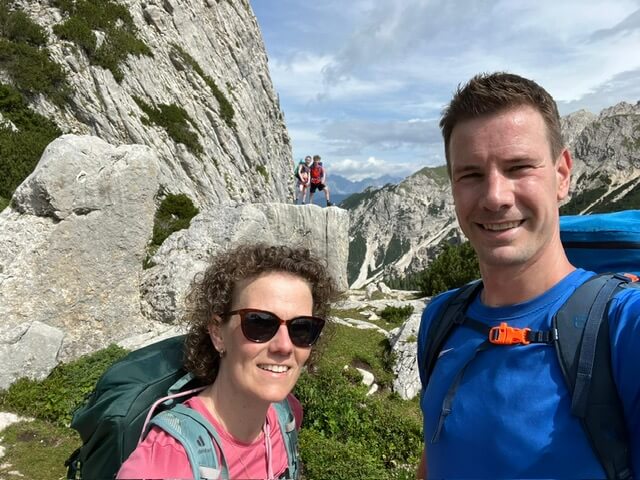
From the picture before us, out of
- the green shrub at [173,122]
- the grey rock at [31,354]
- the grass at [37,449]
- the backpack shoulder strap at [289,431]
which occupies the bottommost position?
the grass at [37,449]

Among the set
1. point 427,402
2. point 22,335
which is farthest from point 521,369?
point 22,335

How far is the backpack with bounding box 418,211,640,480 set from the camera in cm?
201

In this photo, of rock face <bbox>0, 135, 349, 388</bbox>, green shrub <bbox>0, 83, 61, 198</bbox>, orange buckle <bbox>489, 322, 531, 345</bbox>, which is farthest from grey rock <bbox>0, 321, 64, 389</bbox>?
orange buckle <bbox>489, 322, 531, 345</bbox>

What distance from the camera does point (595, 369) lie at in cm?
209

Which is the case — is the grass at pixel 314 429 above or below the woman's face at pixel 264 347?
below

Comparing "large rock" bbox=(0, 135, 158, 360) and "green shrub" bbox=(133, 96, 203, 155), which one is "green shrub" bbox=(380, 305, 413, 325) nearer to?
"large rock" bbox=(0, 135, 158, 360)

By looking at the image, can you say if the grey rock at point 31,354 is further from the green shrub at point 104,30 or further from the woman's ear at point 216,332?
the green shrub at point 104,30

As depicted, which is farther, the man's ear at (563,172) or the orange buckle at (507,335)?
the man's ear at (563,172)

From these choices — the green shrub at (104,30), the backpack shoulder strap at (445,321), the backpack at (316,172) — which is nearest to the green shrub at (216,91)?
the green shrub at (104,30)

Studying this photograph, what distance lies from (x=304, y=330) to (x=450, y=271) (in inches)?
Answer: 1033

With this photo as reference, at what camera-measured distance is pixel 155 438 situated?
8.23 feet

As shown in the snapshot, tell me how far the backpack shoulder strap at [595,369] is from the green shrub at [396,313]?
1857 centimetres

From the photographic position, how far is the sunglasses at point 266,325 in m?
3.05

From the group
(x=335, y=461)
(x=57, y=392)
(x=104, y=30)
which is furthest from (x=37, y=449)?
(x=104, y=30)
